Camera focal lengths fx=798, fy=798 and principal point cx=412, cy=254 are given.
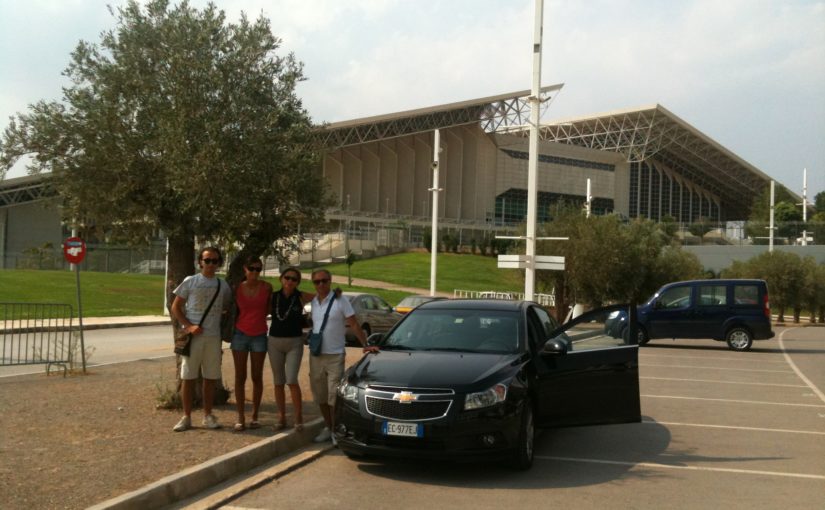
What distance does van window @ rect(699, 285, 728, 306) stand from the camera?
2238 centimetres

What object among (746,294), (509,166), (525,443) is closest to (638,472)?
(525,443)

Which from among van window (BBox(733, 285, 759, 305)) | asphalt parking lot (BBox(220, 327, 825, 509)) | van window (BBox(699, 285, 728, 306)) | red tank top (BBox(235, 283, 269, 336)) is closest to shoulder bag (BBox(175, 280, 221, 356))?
red tank top (BBox(235, 283, 269, 336))

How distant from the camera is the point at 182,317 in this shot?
314 inches

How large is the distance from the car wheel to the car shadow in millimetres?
116

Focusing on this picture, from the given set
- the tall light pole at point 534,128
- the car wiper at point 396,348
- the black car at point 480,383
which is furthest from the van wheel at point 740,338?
the car wiper at point 396,348

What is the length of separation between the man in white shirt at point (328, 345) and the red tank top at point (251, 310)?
542 millimetres

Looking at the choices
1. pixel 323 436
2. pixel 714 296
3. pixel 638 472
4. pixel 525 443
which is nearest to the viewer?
pixel 525 443

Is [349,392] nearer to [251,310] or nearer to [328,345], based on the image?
[328,345]

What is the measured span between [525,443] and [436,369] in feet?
3.41

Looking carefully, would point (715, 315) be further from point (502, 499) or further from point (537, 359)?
point (502, 499)

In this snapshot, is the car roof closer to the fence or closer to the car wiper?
the car wiper

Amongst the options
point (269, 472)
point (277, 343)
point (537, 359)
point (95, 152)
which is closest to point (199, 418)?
point (277, 343)

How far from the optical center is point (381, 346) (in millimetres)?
8320

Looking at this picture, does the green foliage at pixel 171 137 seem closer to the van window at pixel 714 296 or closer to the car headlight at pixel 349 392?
the car headlight at pixel 349 392
